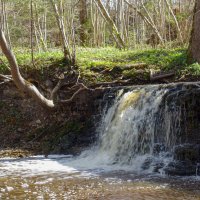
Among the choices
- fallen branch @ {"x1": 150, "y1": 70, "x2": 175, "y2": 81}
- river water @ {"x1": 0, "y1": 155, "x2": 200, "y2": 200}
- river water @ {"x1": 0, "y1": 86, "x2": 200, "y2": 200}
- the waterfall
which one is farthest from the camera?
fallen branch @ {"x1": 150, "y1": 70, "x2": 175, "y2": 81}

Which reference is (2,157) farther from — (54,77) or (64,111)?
(54,77)

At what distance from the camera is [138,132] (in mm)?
8883

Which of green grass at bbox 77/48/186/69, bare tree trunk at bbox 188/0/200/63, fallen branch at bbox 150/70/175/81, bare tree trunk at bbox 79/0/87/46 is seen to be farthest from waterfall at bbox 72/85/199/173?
bare tree trunk at bbox 79/0/87/46

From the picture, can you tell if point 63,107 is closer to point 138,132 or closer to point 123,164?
point 138,132

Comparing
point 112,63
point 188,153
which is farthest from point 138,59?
point 188,153

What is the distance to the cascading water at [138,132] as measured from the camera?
8195mm

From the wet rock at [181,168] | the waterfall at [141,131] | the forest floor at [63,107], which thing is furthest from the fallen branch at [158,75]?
the wet rock at [181,168]

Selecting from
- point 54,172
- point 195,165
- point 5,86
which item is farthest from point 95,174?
point 5,86

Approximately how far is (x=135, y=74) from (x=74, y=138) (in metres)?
2.58

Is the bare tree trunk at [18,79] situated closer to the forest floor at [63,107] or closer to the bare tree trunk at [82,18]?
the forest floor at [63,107]

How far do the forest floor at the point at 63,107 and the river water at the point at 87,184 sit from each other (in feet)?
7.07

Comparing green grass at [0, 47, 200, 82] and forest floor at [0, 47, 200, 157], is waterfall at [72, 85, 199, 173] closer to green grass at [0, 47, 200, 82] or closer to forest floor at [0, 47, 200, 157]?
forest floor at [0, 47, 200, 157]

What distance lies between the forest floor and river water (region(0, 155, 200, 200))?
84.8 inches

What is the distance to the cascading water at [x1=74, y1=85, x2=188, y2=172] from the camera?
323 inches
